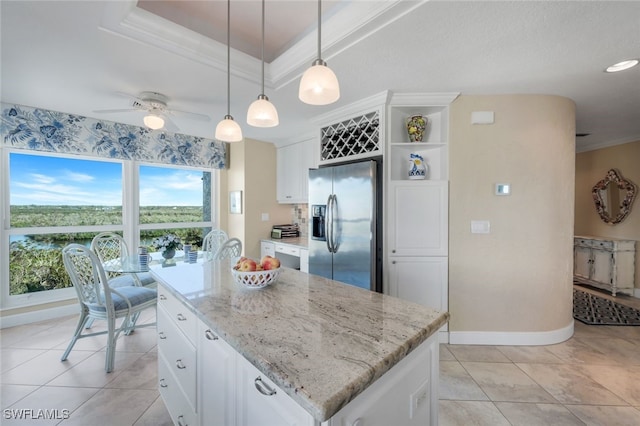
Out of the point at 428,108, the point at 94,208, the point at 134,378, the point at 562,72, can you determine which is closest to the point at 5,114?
the point at 94,208

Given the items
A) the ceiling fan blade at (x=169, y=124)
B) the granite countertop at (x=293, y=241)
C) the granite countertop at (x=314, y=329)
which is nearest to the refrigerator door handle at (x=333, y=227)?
the granite countertop at (x=293, y=241)

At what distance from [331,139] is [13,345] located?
3.74m

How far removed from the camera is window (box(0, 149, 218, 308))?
3055 millimetres

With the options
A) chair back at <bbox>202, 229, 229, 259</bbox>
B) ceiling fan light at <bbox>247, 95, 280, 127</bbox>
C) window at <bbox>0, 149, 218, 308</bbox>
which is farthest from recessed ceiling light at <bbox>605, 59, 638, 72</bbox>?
window at <bbox>0, 149, 218, 308</bbox>

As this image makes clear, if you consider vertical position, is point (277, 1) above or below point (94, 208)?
above

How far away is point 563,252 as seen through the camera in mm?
2615

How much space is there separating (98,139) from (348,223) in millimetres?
3224

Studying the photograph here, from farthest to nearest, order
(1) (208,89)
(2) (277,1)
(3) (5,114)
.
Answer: (3) (5,114) < (1) (208,89) < (2) (277,1)

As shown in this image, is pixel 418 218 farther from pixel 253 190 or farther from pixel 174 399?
pixel 253 190

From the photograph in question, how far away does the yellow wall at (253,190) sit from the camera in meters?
4.08

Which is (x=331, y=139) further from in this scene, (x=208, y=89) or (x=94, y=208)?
(x=94, y=208)

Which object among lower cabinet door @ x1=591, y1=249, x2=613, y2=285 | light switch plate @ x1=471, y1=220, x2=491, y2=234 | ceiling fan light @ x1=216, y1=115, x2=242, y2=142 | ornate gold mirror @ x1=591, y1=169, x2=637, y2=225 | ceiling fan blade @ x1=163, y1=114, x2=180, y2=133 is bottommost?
lower cabinet door @ x1=591, y1=249, x2=613, y2=285

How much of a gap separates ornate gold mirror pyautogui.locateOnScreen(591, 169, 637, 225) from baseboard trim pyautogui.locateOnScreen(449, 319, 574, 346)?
2.86m

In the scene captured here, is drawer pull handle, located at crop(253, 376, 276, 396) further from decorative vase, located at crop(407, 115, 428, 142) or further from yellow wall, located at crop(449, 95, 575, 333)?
decorative vase, located at crop(407, 115, 428, 142)
